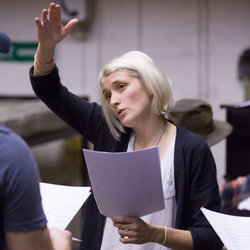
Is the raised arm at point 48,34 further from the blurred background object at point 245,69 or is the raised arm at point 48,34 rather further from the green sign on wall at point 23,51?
the green sign on wall at point 23,51

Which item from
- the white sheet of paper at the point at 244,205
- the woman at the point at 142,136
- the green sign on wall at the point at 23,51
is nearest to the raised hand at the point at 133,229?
the woman at the point at 142,136

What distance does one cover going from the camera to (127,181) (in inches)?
49.3

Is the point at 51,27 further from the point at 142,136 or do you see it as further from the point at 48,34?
the point at 142,136

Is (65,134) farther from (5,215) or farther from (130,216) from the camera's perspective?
(5,215)

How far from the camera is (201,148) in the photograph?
56.4 inches

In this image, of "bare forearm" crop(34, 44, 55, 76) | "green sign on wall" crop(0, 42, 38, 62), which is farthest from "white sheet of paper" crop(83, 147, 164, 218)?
"green sign on wall" crop(0, 42, 38, 62)

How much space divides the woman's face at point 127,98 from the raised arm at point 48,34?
176 millimetres

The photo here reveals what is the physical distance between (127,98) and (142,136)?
0.45ft

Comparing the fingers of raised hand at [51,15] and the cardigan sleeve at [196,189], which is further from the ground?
the fingers of raised hand at [51,15]

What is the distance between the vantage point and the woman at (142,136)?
141 centimetres

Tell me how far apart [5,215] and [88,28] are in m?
5.68

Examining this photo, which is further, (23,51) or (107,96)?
(23,51)

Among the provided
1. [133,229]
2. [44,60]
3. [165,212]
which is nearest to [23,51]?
[44,60]

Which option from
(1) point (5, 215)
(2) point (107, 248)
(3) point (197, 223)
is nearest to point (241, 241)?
(3) point (197, 223)
